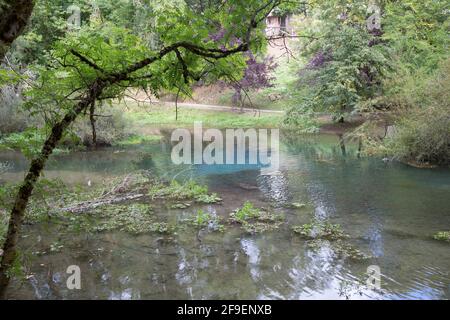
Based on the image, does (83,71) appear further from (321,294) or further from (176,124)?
(176,124)

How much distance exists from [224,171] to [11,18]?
1096 centimetres

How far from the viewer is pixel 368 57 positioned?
19.7 metres

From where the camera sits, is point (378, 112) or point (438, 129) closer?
point (438, 129)

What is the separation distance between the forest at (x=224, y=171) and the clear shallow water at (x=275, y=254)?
4cm

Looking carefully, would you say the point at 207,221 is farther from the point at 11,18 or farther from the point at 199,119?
the point at 199,119

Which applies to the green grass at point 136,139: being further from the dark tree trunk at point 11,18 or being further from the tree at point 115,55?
the dark tree trunk at point 11,18

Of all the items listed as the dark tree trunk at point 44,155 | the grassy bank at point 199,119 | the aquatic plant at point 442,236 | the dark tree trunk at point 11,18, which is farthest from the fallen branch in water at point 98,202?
the grassy bank at point 199,119

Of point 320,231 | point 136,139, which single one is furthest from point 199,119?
point 320,231

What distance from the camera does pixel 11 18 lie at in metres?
3.48

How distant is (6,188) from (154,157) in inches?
486

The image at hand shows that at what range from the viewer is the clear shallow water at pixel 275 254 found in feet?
18.9

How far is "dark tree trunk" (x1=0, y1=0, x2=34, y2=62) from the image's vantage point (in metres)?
3.44
